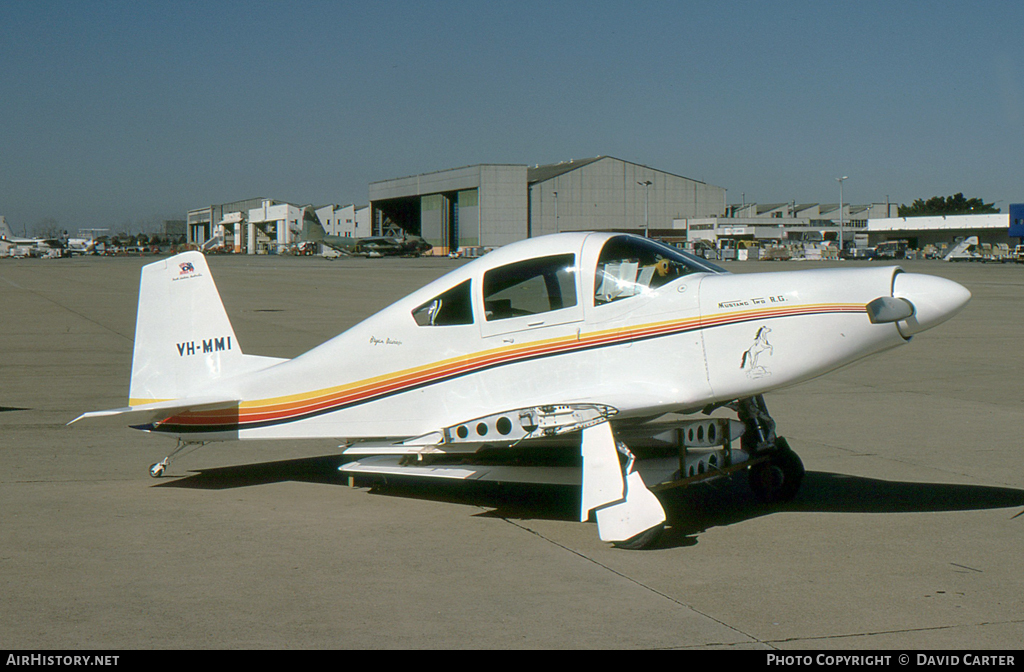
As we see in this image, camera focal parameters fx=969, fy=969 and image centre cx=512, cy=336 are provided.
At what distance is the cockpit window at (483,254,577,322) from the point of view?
21.9 ft

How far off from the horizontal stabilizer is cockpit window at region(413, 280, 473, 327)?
1700 millimetres

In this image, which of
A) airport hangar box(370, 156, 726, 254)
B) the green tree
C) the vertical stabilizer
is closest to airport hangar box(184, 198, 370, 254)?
airport hangar box(370, 156, 726, 254)

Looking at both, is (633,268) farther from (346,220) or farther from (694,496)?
(346,220)

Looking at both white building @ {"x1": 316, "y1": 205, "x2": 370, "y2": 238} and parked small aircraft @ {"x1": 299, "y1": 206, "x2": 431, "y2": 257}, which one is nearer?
parked small aircraft @ {"x1": 299, "y1": 206, "x2": 431, "y2": 257}

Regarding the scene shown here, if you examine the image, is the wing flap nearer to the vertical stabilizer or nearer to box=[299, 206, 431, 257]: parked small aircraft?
the vertical stabilizer

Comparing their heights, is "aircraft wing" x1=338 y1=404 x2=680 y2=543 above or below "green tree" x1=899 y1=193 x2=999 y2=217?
below

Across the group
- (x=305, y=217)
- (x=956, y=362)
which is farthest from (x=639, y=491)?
(x=305, y=217)

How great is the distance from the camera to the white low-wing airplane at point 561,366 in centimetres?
603

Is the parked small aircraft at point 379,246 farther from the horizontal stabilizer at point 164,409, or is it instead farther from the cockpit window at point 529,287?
the cockpit window at point 529,287

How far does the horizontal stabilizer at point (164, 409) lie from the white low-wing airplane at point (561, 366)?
0.02 metres

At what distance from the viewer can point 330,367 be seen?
7398 millimetres

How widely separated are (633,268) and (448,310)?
55.5 inches

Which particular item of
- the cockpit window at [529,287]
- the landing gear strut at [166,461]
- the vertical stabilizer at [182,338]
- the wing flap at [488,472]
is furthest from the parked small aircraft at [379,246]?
the cockpit window at [529,287]

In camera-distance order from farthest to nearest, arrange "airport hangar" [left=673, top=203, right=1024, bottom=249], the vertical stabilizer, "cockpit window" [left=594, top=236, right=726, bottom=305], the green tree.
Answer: the green tree
"airport hangar" [left=673, top=203, right=1024, bottom=249]
the vertical stabilizer
"cockpit window" [left=594, top=236, right=726, bottom=305]
